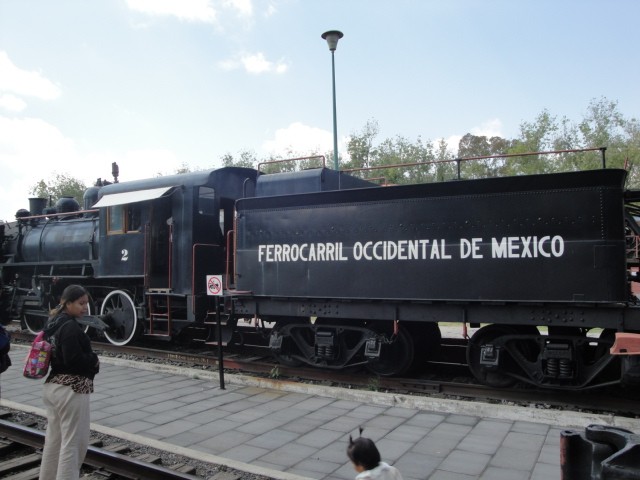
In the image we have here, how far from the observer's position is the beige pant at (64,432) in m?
3.62

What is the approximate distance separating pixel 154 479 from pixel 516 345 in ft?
14.6

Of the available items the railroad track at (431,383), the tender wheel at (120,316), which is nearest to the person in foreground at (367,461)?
the railroad track at (431,383)

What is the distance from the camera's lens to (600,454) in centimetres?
203

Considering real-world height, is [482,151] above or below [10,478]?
above

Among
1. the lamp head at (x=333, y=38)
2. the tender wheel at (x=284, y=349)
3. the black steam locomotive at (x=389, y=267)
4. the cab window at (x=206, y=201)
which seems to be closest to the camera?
the black steam locomotive at (x=389, y=267)

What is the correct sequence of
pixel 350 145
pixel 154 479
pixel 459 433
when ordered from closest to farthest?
1. pixel 154 479
2. pixel 459 433
3. pixel 350 145

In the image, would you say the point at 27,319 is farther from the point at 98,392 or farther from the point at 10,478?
the point at 10,478

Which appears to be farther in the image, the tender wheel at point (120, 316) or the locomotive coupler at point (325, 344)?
the tender wheel at point (120, 316)

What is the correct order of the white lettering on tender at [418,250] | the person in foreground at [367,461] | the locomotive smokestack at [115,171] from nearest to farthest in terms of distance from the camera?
the person in foreground at [367,461] → the white lettering on tender at [418,250] → the locomotive smokestack at [115,171]

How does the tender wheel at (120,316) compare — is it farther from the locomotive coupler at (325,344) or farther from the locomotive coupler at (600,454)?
the locomotive coupler at (600,454)

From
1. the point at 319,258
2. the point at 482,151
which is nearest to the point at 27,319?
the point at 319,258

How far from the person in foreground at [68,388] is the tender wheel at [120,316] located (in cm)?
603

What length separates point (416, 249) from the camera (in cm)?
642

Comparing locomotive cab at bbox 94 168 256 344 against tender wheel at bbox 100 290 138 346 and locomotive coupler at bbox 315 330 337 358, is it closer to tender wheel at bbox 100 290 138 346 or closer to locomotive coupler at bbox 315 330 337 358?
tender wheel at bbox 100 290 138 346
